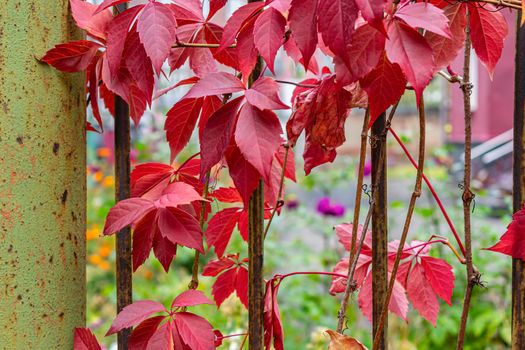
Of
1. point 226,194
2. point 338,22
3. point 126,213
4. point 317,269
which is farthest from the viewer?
point 317,269

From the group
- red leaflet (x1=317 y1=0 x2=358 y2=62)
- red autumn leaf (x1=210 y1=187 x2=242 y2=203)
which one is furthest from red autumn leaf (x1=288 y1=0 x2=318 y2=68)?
red autumn leaf (x1=210 y1=187 x2=242 y2=203)

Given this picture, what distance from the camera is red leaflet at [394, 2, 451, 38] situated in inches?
17.7

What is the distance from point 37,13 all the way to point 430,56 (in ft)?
1.21

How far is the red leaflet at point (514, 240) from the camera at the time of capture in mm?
560

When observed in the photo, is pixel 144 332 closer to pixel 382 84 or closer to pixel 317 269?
pixel 382 84

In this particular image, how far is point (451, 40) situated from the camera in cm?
51

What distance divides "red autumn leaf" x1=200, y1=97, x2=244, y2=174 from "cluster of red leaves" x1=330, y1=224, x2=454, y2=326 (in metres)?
0.23

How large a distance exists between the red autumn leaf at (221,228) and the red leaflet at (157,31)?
0.74ft

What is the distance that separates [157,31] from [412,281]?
405mm

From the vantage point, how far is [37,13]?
57 centimetres

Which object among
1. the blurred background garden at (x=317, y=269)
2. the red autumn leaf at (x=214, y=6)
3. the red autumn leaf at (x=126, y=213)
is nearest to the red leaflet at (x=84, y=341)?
the red autumn leaf at (x=126, y=213)

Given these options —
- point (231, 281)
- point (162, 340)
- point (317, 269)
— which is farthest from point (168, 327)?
point (317, 269)

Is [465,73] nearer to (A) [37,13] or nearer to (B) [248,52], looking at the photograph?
(B) [248,52]

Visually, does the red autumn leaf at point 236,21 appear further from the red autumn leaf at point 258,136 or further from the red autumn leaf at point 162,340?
the red autumn leaf at point 162,340
